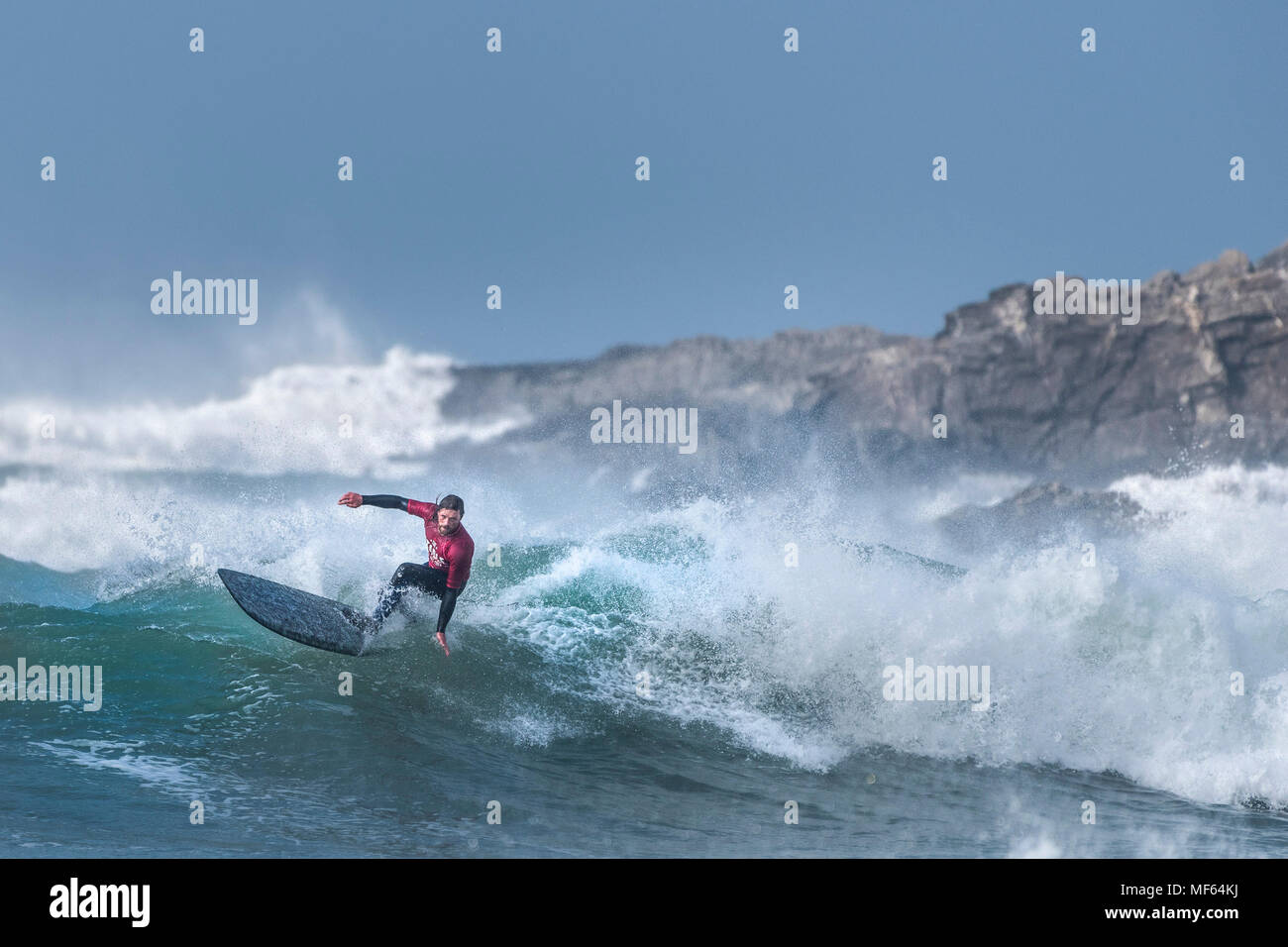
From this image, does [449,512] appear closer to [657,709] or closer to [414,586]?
[414,586]

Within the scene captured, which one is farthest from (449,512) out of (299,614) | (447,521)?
(299,614)

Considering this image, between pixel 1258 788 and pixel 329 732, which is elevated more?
pixel 329 732

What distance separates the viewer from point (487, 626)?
Result: 35.1 feet

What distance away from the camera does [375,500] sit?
28.2ft

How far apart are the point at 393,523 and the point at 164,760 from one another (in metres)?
6.11

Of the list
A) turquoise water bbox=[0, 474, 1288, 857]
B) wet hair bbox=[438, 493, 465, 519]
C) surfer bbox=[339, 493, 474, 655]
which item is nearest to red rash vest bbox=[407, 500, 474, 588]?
surfer bbox=[339, 493, 474, 655]

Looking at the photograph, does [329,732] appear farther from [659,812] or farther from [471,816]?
[659,812]

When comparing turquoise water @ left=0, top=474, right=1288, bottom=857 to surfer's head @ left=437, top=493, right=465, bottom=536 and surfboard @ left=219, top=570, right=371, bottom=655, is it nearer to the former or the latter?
surfboard @ left=219, top=570, right=371, bottom=655

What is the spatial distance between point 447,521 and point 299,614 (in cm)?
159

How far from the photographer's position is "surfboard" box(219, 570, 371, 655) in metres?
8.59

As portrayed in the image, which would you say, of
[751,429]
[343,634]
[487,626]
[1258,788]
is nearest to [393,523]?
[487,626]

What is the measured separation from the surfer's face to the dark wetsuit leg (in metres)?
0.50

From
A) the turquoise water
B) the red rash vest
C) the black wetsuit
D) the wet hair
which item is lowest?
the turquoise water

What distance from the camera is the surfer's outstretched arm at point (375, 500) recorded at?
8.25m
